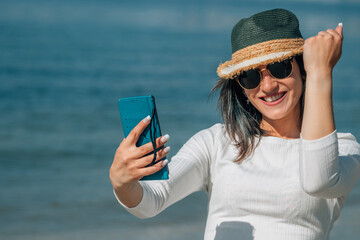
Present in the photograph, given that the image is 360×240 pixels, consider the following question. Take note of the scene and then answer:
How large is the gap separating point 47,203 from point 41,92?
29.6 ft

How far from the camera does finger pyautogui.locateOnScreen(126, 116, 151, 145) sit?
2080mm

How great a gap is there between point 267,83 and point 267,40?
0.20 m

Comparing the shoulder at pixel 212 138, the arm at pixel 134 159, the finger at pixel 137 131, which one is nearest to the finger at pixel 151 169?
the arm at pixel 134 159

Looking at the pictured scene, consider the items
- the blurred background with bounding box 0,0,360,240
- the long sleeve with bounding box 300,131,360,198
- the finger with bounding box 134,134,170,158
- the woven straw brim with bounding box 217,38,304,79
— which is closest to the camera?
the finger with bounding box 134,134,170,158

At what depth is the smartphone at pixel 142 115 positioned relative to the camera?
6.89ft

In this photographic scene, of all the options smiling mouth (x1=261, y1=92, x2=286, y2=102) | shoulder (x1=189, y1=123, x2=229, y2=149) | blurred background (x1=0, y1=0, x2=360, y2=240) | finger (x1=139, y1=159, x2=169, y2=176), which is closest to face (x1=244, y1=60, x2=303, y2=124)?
smiling mouth (x1=261, y1=92, x2=286, y2=102)

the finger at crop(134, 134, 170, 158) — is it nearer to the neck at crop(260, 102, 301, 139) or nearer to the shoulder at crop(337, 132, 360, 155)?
the neck at crop(260, 102, 301, 139)

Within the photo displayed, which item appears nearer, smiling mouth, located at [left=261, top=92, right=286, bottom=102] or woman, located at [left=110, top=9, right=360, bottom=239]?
woman, located at [left=110, top=9, right=360, bottom=239]

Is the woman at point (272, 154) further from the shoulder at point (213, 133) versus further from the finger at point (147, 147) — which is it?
the finger at point (147, 147)

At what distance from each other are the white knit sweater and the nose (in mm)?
258

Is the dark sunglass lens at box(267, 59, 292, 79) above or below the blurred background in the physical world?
above

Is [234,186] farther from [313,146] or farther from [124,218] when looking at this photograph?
[124,218]

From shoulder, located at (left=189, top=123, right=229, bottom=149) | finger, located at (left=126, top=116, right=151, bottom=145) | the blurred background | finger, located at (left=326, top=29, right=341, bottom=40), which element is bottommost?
the blurred background

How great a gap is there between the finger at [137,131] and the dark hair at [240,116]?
66cm
